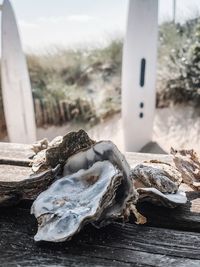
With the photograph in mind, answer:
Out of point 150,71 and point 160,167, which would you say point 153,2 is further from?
point 160,167

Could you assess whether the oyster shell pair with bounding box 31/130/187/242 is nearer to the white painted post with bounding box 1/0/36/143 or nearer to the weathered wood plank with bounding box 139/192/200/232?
the weathered wood plank with bounding box 139/192/200/232

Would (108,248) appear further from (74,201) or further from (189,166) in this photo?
(189,166)

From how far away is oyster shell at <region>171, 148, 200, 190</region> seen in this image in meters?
0.66

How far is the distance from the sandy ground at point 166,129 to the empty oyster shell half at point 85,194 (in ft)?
9.48

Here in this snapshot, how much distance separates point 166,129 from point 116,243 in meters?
3.35

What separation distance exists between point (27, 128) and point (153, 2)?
1369mm

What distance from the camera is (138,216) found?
1.80 ft

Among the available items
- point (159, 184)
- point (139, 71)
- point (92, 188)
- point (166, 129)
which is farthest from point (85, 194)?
point (166, 129)

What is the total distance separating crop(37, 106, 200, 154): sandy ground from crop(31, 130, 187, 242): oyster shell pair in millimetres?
2853

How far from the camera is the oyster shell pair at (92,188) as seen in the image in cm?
50

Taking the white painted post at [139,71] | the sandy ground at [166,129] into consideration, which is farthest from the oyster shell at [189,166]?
the sandy ground at [166,129]

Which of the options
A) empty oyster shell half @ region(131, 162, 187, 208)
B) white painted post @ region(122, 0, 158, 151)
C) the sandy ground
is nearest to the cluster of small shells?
empty oyster shell half @ region(131, 162, 187, 208)

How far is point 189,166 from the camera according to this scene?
684mm

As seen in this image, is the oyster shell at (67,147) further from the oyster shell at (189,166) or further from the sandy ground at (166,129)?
the sandy ground at (166,129)
